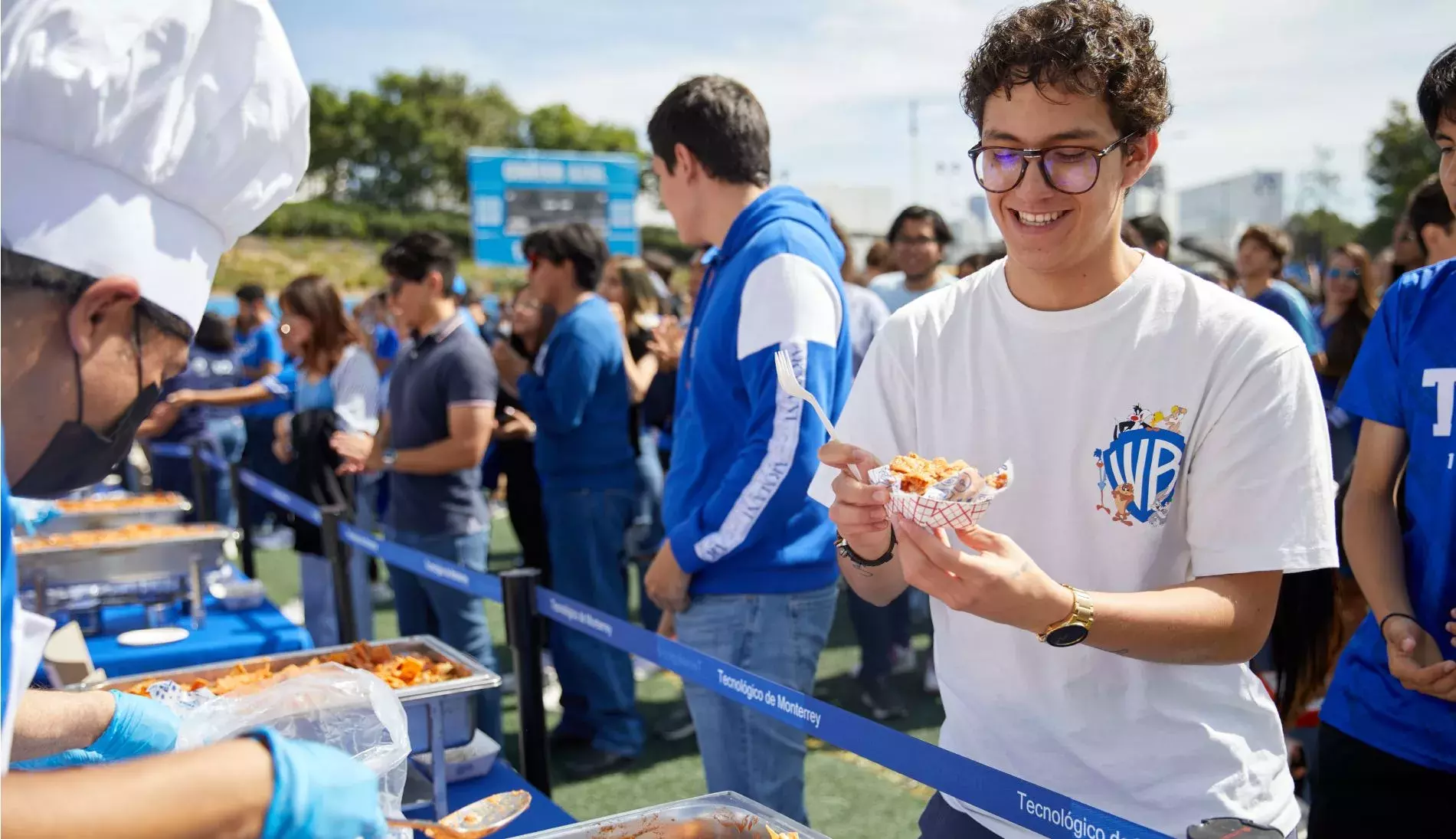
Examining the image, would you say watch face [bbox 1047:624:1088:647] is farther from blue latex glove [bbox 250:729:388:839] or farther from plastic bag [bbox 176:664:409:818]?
plastic bag [bbox 176:664:409:818]

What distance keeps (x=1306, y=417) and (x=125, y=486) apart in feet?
29.1

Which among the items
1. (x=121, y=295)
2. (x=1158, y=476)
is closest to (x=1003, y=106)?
(x=1158, y=476)

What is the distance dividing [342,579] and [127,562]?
0.88m

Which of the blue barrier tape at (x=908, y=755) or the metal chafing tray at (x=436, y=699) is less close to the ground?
the blue barrier tape at (x=908, y=755)

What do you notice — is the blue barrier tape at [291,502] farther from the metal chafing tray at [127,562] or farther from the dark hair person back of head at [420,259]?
the dark hair person back of head at [420,259]

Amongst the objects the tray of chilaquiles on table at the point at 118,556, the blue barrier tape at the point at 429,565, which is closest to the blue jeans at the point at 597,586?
the blue barrier tape at the point at 429,565

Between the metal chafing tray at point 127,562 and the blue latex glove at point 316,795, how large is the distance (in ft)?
10.7

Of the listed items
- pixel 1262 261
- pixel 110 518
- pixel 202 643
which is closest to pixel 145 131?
pixel 202 643

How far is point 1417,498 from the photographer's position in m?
1.91

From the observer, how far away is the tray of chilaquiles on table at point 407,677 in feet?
7.23

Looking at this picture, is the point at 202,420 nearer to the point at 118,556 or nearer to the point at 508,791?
the point at 118,556

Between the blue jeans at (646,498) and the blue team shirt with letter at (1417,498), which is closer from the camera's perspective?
the blue team shirt with letter at (1417,498)

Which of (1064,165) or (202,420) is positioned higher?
(1064,165)

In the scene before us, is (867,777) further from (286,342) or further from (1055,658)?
(286,342)
